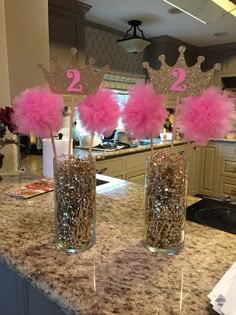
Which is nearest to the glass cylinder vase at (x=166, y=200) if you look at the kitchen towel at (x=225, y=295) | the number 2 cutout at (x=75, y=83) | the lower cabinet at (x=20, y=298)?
the kitchen towel at (x=225, y=295)

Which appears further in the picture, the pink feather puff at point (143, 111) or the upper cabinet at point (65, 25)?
the upper cabinet at point (65, 25)

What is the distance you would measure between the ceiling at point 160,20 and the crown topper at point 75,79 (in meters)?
1.40

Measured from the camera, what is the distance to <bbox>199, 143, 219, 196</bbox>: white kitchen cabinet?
13.2ft

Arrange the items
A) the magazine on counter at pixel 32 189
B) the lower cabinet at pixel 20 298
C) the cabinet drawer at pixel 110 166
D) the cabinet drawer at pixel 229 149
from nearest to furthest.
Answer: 1. the lower cabinet at pixel 20 298
2. the magazine on counter at pixel 32 189
3. the cabinet drawer at pixel 110 166
4. the cabinet drawer at pixel 229 149

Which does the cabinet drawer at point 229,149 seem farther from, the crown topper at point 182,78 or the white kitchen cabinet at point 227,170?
the crown topper at point 182,78

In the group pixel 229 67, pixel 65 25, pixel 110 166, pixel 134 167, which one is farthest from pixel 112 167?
pixel 229 67

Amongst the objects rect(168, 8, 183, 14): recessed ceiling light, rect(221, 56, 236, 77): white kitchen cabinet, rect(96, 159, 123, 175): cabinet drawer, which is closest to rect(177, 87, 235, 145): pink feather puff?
rect(96, 159, 123, 175): cabinet drawer

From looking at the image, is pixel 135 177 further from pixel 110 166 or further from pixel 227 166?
pixel 227 166

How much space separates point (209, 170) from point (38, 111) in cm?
379

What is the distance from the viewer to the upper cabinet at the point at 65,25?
2.56 metres

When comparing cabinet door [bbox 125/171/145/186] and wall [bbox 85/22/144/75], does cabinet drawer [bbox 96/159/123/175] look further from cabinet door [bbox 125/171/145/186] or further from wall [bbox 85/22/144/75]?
wall [bbox 85/22/144/75]

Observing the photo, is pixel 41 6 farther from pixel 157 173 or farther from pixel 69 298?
pixel 69 298

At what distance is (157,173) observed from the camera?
2.18 ft

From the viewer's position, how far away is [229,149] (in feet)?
12.6
